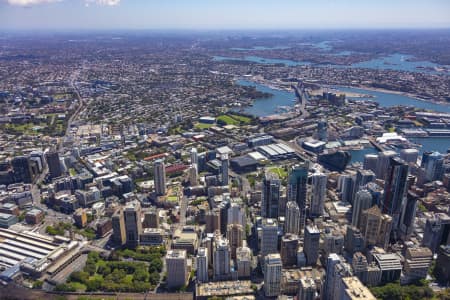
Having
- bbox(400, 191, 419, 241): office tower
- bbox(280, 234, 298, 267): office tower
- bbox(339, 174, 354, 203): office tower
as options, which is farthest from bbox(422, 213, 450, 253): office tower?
bbox(280, 234, 298, 267): office tower

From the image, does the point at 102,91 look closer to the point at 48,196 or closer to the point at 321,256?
the point at 48,196

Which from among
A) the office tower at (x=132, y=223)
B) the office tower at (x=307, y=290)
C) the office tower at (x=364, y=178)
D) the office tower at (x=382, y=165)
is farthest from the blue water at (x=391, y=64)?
the office tower at (x=132, y=223)

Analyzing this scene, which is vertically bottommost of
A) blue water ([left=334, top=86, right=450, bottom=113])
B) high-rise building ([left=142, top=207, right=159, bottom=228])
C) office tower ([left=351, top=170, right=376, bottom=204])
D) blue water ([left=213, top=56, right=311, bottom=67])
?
high-rise building ([left=142, top=207, right=159, bottom=228])

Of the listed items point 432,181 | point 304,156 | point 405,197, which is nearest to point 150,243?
point 405,197

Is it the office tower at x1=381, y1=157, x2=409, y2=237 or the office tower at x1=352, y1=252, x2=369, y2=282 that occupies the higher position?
the office tower at x1=381, y1=157, x2=409, y2=237

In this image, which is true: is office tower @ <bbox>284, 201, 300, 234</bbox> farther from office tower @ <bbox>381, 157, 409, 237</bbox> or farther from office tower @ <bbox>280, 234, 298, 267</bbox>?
office tower @ <bbox>381, 157, 409, 237</bbox>

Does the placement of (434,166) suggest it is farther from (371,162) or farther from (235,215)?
(235,215)

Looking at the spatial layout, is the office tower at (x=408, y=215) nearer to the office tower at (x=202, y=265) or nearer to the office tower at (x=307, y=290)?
the office tower at (x=307, y=290)
